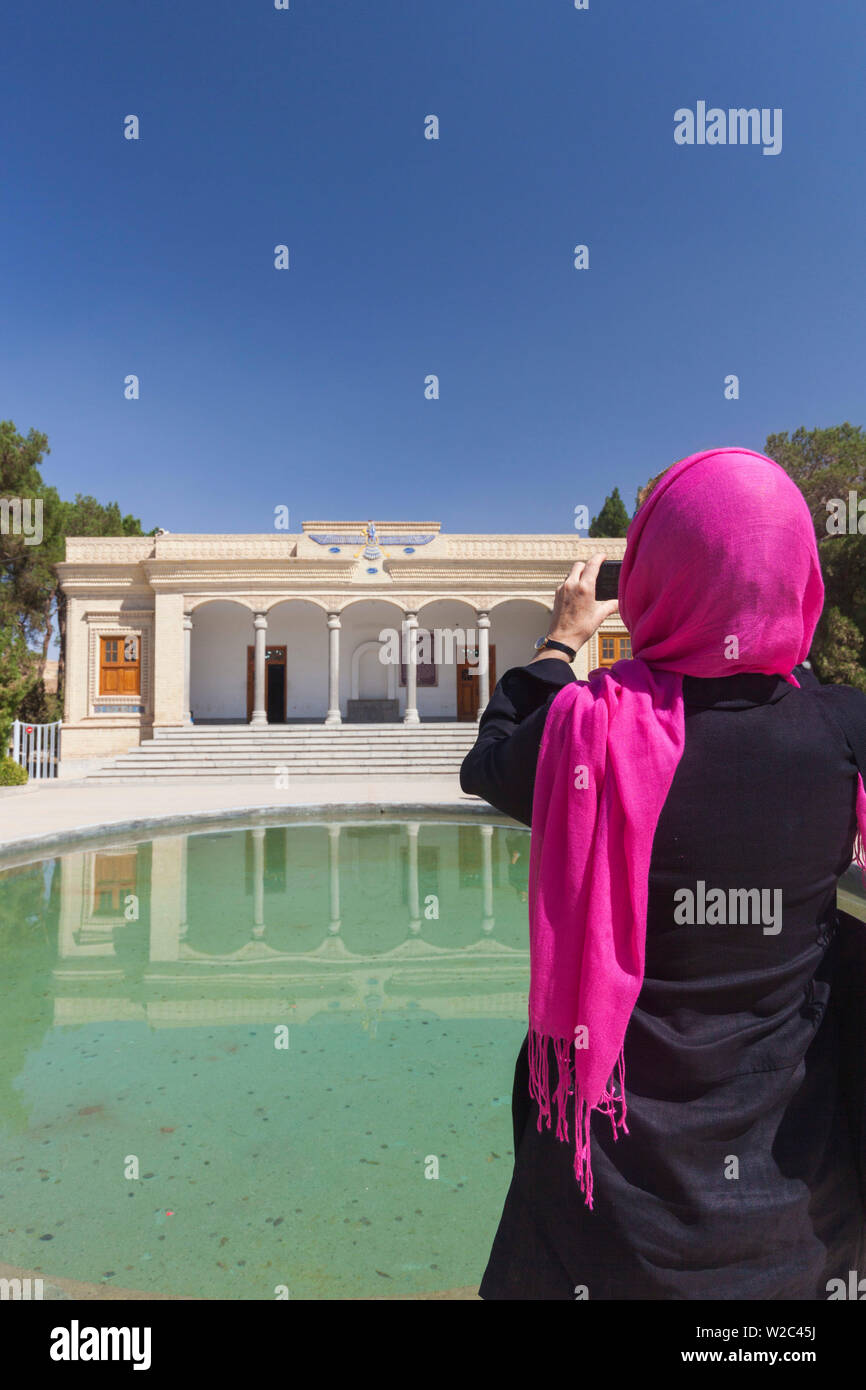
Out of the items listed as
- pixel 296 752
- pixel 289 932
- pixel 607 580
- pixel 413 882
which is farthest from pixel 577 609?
pixel 296 752

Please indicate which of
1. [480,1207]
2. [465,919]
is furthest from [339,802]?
[480,1207]

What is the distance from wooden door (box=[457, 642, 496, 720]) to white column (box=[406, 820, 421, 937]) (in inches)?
425

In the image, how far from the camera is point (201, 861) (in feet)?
23.6

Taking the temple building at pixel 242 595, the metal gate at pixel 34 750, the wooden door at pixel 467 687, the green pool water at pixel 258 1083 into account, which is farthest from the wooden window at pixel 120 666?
the green pool water at pixel 258 1083

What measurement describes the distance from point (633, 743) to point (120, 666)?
18.0 meters

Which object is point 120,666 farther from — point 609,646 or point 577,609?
point 577,609

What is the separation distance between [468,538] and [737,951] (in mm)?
17692

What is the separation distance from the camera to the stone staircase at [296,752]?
1426 cm

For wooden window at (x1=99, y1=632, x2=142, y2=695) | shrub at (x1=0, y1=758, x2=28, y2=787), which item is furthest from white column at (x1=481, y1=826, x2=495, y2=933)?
wooden window at (x1=99, y1=632, x2=142, y2=695)

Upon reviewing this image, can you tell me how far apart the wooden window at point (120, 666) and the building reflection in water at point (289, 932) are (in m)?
10.1

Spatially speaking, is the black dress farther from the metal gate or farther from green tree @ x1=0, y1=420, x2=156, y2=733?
green tree @ x1=0, y1=420, x2=156, y2=733

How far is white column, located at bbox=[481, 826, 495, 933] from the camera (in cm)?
527

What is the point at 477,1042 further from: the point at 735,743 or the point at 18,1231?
the point at 735,743

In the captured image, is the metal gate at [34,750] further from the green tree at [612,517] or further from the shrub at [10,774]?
the green tree at [612,517]
